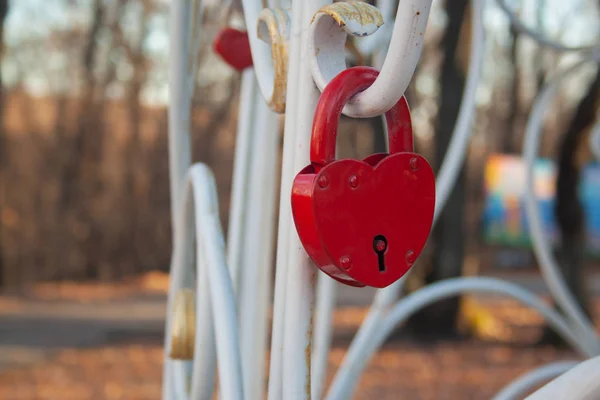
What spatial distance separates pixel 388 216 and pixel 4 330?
688cm

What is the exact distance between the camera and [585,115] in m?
5.86

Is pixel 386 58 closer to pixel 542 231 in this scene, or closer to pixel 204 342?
pixel 204 342

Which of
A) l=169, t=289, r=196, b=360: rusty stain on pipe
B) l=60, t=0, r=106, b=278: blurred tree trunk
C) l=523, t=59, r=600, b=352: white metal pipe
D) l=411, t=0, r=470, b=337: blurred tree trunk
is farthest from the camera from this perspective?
l=60, t=0, r=106, b=278: blurred tree trunk

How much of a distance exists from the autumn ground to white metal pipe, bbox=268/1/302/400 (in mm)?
4166

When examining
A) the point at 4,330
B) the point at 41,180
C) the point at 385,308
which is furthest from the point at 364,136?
the point at 385,308

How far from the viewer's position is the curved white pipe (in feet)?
2.24

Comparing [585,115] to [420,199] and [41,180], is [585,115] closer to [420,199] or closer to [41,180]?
[420,199]

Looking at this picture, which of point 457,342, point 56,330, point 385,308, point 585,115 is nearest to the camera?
point 385,308

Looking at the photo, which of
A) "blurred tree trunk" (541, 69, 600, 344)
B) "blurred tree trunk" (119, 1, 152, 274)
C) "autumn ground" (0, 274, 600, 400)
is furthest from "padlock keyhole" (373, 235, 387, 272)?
"blurred tree trunk" (119, 1, 152, 274)

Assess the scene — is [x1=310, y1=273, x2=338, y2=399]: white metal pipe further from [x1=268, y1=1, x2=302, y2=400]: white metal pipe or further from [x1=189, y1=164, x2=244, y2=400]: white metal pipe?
[x1=268, y1=1, x2=302, y2=400]: white metal pipe

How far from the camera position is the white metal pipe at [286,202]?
23.7 inches

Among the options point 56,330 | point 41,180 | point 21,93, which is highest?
point 21,93

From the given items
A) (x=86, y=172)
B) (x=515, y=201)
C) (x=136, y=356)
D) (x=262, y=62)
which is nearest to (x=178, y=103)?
(x=262, y=62)

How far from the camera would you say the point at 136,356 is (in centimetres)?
581
